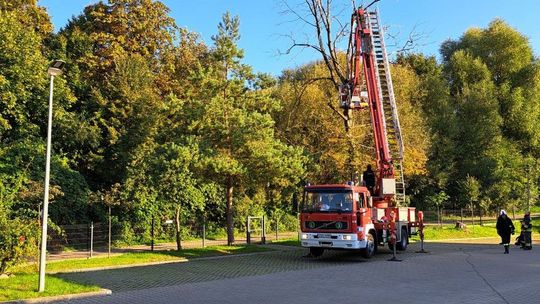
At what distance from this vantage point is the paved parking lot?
1119 cm

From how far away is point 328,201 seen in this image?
18.8 meters

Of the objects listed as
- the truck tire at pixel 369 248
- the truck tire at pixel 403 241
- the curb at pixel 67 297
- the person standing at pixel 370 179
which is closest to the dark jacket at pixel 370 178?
the person standing at pixel 370 179

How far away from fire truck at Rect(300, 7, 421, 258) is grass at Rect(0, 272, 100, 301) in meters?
8.82

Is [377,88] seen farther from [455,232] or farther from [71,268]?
[455,232]

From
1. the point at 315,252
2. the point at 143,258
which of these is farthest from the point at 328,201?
the point at 143,258

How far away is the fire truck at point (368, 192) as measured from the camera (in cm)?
1848

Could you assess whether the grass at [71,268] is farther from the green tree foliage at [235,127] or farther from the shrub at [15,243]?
the green tree foliage at [235,127]

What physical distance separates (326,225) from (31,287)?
10.1 metres

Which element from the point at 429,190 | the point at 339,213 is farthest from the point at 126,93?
the point at 429,190

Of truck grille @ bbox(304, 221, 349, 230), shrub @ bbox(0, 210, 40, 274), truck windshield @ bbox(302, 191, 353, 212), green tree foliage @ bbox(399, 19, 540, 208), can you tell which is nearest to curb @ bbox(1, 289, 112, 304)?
shrub @ bbox(0, 210, 40, 274)

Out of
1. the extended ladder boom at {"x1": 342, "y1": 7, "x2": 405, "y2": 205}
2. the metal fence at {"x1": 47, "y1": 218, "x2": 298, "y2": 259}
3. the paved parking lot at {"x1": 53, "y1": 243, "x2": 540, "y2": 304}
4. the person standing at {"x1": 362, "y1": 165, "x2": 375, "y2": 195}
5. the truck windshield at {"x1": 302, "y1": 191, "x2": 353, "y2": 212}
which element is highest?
the extended ladder boom at {"x1": 342, "y1": 7, "x2": 405, "y2": 205}

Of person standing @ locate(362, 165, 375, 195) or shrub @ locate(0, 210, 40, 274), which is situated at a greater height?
person standing @ locate(362, 165, 375, 195)

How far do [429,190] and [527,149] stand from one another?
1289 centimetres

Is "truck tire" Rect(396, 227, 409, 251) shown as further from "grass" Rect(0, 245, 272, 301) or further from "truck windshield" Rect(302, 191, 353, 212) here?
"grass" Rect(0, 245, 272, 301)
